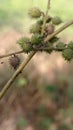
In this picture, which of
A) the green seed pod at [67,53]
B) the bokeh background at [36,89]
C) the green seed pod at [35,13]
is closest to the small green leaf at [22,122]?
the bokeh background at [36,89]

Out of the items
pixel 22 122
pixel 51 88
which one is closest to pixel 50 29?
pixel 22 122

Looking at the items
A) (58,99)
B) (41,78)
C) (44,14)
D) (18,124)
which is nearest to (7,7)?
(41,78)

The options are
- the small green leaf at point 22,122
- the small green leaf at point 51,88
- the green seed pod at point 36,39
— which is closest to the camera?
the green seed pod at point 36,39

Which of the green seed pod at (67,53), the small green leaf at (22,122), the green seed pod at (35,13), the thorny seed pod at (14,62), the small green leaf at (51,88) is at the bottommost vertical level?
the small green leaf at (22,122)

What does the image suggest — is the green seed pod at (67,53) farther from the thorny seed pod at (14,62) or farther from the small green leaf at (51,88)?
the small green leaf at (51,88)

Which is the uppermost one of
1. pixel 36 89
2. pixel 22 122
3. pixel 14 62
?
pixel 14 62

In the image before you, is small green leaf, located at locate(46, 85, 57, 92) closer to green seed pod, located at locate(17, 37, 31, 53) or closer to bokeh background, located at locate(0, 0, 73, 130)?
bokeh background, located at locate(0, 0, 73, 130)

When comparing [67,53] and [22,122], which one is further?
[22,122]

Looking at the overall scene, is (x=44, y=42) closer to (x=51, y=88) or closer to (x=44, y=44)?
(x=44, y=44)
